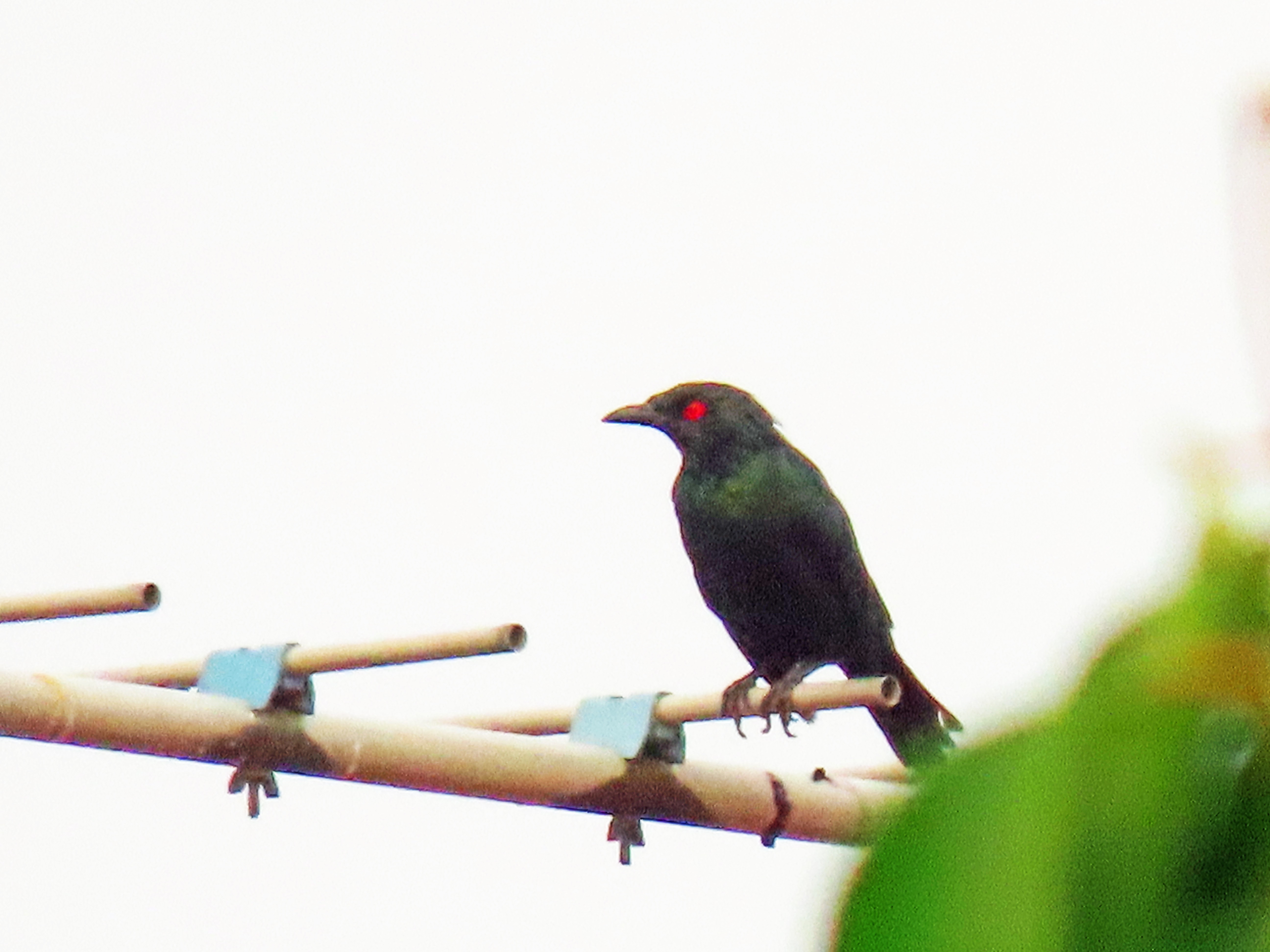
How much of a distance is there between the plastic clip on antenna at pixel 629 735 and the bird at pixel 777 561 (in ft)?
5.09

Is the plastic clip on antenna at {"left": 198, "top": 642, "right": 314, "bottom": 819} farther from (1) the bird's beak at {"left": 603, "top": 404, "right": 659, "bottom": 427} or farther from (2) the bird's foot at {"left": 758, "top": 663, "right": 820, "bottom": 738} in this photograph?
(1) the bird's beak at {"left": 603, "top": 404, "right": 659, "bottom": 427}

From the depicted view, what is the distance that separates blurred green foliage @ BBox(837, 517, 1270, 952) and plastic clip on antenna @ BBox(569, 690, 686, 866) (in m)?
2.07

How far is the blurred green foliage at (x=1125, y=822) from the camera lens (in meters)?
0.41

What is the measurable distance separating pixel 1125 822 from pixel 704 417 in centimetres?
439

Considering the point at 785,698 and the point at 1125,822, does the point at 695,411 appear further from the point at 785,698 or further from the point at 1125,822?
the point at 1125,822

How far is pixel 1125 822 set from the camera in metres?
0.42

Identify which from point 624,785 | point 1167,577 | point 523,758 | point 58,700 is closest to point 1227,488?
point 1167,577

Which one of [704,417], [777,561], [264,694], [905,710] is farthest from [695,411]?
[264,694]

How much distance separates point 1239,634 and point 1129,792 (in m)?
0.04

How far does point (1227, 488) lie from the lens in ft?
1.37

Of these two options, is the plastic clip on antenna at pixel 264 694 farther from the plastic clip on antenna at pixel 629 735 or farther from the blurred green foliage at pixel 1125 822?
the blurred green foliage at pixel 1125 822

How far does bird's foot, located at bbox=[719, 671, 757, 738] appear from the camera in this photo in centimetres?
266

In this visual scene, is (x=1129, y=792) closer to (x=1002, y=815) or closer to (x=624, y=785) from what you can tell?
(x=1002, y=815)

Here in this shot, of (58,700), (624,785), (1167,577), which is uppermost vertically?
(1167,577)
